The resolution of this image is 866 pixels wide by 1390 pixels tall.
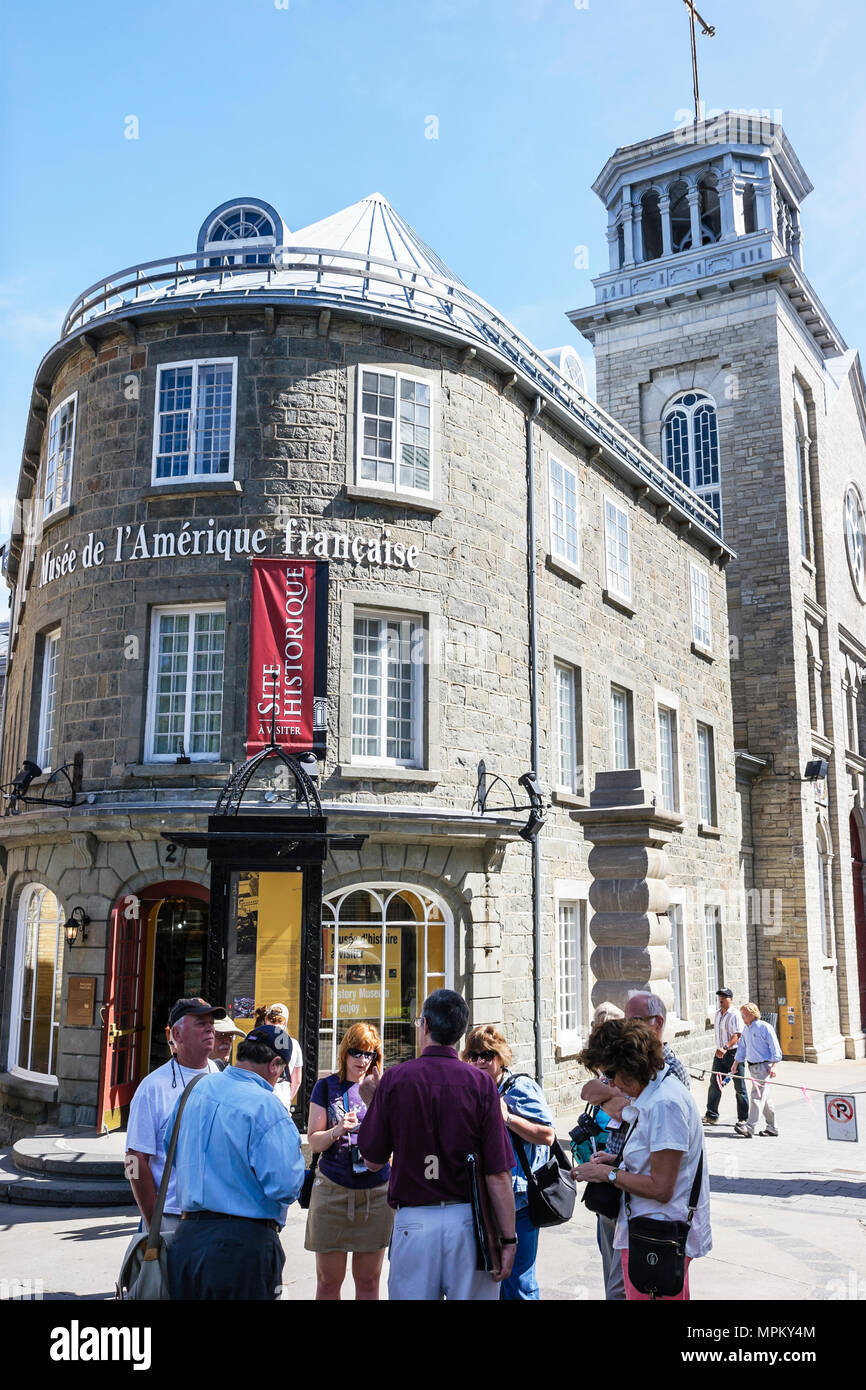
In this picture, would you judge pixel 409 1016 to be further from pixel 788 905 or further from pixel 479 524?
pixel 788 905

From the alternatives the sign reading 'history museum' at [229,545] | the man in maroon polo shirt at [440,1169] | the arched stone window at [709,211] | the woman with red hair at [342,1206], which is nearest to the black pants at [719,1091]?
the sign reading 'history museum' at [229,545]

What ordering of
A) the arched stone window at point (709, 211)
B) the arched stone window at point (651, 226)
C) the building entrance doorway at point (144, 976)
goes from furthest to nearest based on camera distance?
the arched stone window at point (651, 226) < the arched stone window at point (709, 211) < the building entrance doorway at point (144, 976)

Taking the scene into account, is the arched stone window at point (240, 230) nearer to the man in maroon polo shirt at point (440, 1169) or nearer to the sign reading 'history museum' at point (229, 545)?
the sign reading 'history museum' at point (229, 545)

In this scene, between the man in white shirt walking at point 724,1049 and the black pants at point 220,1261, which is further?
the man in white shirt walking at point 724,1049

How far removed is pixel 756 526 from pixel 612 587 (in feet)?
33.7

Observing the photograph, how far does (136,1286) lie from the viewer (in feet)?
14.3

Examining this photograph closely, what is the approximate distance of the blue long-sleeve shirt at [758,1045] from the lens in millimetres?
14484

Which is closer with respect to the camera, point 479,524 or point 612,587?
point 479,524

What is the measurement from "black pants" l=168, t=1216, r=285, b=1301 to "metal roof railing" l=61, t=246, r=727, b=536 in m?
11.7

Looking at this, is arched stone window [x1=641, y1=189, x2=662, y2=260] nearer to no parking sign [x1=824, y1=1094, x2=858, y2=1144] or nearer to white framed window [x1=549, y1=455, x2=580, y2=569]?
white framed window [x1=549, y1=455, x2=580, y2=569]

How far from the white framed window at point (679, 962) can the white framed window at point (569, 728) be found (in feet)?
15.4

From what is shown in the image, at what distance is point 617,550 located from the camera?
63.8ft

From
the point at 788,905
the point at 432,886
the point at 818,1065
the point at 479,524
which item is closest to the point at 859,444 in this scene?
the point at 788,905
